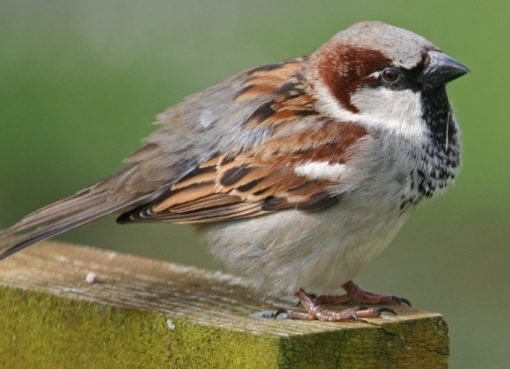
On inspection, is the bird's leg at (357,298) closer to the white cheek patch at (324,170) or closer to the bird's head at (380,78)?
the white cheek patch at (324,170)

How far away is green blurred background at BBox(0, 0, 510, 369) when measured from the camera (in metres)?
5.65

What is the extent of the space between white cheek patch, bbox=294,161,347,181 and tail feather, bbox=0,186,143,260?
442mm

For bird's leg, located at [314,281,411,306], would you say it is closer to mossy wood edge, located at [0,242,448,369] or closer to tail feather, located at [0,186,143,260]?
Result: mossy wood edge, located at [0,242,448,369]

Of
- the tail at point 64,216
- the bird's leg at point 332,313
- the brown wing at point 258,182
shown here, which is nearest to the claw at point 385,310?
the bird's leg at point 332,313

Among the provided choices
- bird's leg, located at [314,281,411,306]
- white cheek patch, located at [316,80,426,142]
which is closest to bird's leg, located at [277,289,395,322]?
bird's leg, located at [314,281,411,306]

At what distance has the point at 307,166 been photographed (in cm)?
377

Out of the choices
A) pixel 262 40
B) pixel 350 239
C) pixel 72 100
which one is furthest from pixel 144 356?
pixel 262 40

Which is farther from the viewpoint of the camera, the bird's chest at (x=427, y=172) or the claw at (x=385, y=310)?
the bird's chest at (x=427, y=172)

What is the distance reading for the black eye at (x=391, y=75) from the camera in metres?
3.81

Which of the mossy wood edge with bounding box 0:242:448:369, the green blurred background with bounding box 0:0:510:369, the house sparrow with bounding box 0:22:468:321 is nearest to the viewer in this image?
the mossy wood edge with bounding box 0:242:448:369

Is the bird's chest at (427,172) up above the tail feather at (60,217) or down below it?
above

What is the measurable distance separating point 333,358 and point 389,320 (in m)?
0.19

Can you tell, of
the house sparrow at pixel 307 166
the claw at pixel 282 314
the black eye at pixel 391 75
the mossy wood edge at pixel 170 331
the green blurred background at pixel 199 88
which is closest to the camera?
the mossy wood edge at pixel 170 331

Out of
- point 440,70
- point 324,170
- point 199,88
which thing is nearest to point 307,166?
point 324,170
